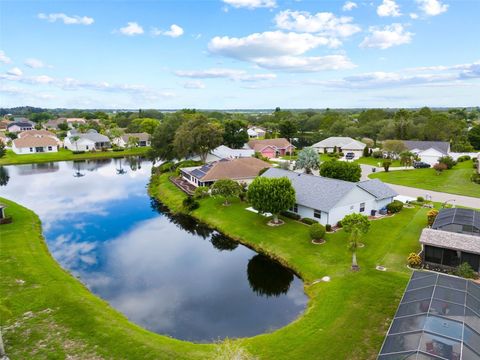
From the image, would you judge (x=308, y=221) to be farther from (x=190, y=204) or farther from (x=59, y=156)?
(x=59, y=156)

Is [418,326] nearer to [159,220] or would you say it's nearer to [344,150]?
[159,220]

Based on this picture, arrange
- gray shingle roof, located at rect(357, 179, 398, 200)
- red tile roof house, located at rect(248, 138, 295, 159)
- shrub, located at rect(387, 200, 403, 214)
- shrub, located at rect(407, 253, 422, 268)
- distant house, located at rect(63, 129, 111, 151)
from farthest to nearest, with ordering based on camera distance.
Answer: distant house, located at rect(63, 129, 111, 151)
red tile roof house, located at rect(248, 138, 295, 159)
shrub, located at rect(387, 200, 403, 214)
gray shingle roof, located at rect(357, 179, 398, 200)
shrub, located at rect(407, 253, 422, 268)

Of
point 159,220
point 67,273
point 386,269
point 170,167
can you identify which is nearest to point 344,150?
Answer: point 170,167

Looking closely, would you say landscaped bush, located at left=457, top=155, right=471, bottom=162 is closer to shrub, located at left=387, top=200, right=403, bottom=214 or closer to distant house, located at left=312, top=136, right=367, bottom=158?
distant house, located at left=312, top=136, right=367, bottom=158

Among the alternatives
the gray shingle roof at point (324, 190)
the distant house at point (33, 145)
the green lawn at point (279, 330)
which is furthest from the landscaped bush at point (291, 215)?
the distant house at point (33, 145)

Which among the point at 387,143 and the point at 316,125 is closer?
the point at 387,143

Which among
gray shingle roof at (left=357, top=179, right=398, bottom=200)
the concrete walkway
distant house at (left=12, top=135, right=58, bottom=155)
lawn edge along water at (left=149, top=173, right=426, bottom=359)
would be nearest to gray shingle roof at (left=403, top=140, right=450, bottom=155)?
the concrete walkway
